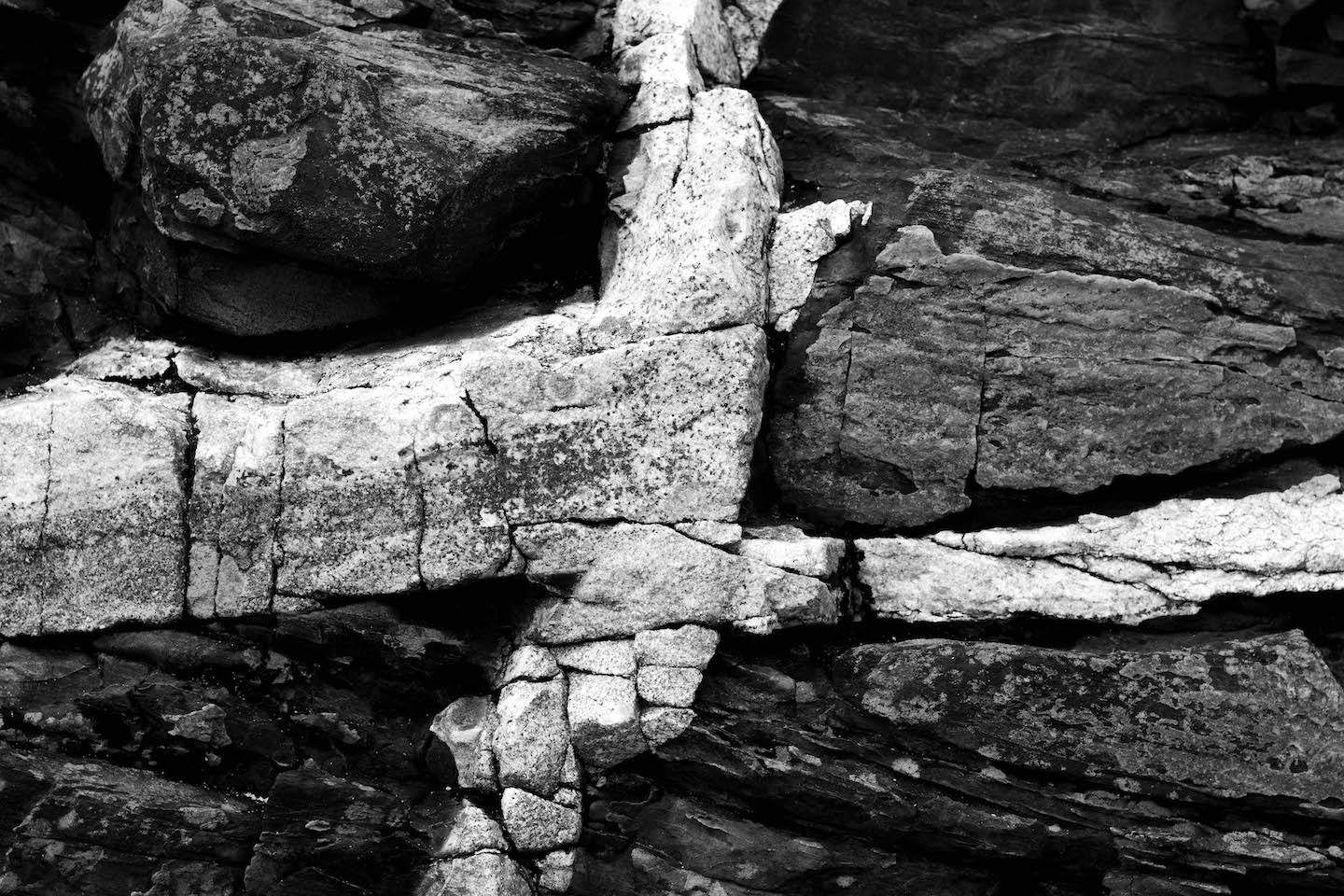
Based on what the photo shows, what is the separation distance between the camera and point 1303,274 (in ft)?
15.4

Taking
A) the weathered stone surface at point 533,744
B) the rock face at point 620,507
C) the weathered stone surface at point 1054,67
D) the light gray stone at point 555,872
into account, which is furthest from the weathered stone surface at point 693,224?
the light gray stone at point 555,872

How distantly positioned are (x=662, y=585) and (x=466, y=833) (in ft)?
3.60

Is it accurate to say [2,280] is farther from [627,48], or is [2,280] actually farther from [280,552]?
[627,48]

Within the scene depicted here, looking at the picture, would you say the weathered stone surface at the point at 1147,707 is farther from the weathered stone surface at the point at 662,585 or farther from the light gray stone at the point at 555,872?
the light gray stone at the point at 555,872

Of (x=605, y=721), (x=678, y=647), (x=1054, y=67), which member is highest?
(x=1054, y=67)

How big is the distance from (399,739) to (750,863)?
1.36m

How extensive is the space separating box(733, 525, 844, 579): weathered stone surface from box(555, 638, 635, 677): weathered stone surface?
1.77ft

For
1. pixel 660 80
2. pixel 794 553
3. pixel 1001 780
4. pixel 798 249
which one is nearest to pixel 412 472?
pixel 794 553

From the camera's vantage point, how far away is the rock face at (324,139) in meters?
4.34

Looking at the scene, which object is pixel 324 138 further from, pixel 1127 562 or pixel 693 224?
pixel 1127 562

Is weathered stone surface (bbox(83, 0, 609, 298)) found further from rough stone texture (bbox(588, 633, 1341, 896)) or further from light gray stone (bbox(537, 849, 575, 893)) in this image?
light gray stone (bbox(537, 849, 575, 893))

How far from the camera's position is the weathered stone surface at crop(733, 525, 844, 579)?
416cm

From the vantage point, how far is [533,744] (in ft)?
13.3

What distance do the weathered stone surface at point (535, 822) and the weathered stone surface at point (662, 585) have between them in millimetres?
572
